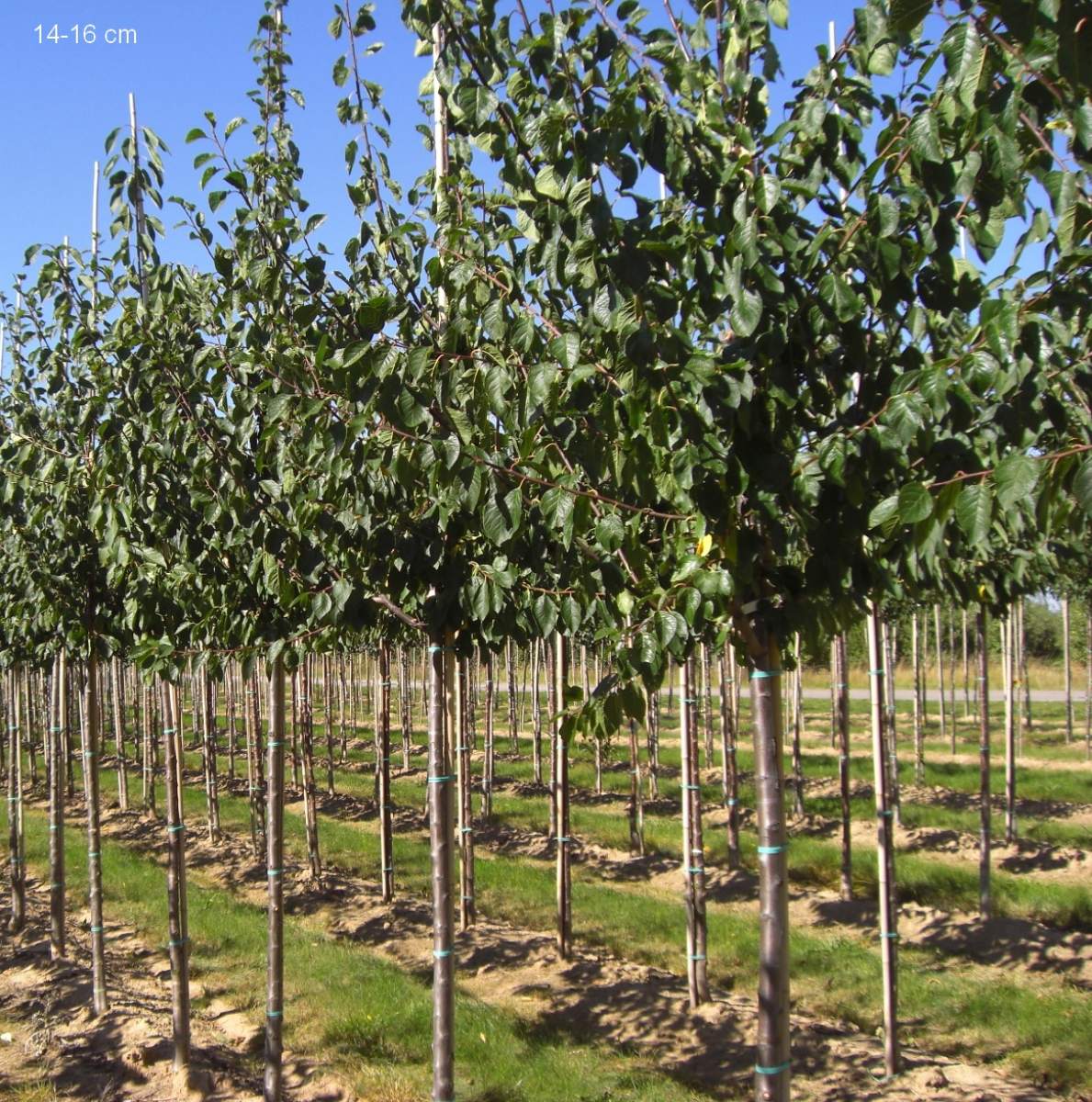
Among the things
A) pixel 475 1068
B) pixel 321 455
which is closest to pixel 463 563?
pixel 321 455

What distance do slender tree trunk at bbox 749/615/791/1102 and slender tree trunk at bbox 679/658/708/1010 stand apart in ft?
13.3

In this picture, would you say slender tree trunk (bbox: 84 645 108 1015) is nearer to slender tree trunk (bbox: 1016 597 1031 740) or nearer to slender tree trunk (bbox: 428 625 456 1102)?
slender tree trunk (bbox: 428 625 456 1102)

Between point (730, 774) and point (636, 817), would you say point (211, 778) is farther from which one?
point (730, 774)

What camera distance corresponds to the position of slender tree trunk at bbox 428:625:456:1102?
463cm

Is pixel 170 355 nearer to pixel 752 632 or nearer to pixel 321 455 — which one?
pixel 321 455

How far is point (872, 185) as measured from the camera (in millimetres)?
2680

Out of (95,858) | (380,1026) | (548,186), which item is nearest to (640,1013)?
(380,1026)

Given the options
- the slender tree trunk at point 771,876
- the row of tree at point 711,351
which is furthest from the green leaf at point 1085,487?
the slender tree trunk at point 771,876

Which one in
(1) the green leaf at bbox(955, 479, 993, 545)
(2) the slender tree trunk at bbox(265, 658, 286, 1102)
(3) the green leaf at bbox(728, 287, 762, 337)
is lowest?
(2) the slender tree trunk at bbox(265, 658, 286, 1102)

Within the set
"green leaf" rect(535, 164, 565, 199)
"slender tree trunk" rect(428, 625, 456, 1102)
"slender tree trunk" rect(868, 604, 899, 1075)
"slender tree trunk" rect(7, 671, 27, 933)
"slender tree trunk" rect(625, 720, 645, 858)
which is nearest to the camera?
"green leaf" rect(535, 164, 565, 199)

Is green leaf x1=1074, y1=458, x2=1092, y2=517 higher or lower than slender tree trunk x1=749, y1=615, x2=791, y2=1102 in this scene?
higher

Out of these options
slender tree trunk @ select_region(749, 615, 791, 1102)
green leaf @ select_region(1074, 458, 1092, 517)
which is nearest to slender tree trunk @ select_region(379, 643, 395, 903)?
slender tree trunk @ select_region(749, 615, 791, 1102)

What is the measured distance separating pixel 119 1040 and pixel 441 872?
379 cm

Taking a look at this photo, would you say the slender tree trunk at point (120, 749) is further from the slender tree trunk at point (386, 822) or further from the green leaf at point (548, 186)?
the green leaf at point (548, 186)
